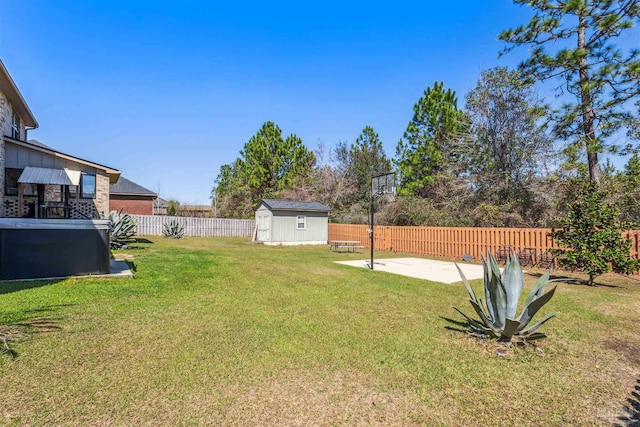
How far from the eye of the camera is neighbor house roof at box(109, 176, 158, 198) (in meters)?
29.7

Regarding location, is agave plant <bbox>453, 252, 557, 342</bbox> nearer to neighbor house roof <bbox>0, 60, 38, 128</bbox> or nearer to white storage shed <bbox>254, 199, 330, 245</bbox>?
neighbor house roof <bbox>0, 60, 38, 128</bbox>

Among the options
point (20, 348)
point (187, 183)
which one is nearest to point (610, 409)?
point (20, 348)

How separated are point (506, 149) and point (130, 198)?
29.8 m

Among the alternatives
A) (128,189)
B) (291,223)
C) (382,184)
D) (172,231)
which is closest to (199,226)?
(172,231)

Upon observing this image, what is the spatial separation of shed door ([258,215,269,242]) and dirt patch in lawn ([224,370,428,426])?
2018cm

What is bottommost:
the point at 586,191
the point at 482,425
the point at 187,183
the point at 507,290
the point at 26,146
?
the point at 482,425

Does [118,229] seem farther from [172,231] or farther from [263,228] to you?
[263,228]

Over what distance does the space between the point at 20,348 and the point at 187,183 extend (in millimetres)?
51122

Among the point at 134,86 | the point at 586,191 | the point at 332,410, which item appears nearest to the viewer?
the point at 332,410

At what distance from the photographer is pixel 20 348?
3.66 metres

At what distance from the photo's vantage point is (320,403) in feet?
9.25

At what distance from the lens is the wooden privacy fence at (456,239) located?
12766mm

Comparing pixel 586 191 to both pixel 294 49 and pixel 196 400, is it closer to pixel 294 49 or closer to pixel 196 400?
pixel 196 400

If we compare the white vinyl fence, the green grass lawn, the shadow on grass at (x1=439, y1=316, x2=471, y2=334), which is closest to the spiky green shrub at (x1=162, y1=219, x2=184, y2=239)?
the white vinyl fence
